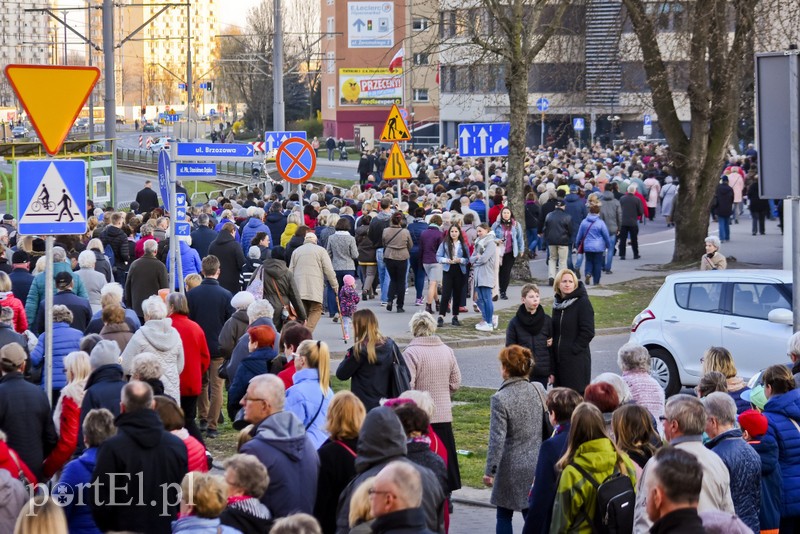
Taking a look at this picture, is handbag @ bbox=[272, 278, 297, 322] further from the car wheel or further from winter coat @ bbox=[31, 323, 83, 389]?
the car wheel

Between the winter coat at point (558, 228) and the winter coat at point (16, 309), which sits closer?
the winter coat at point (16, 309)

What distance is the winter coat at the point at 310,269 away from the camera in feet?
54.9

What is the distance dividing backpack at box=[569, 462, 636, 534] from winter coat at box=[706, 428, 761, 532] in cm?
75

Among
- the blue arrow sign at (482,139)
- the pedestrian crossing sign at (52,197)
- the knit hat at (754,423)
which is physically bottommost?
the knit hat at (754,423)

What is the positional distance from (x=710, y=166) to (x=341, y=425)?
2066cm

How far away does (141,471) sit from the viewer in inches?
269

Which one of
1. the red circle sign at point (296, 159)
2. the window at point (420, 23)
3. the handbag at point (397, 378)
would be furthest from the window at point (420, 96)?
the handbag at point (397, 378)

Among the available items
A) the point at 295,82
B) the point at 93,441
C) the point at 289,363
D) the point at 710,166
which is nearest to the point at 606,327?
the point at 710,166

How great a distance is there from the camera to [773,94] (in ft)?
29.2

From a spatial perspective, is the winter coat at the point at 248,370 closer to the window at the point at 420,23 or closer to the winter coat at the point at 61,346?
the winter coat at the point at 61,346

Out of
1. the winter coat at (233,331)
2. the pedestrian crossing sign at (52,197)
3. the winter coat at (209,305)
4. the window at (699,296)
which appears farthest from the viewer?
the window at (699,296)

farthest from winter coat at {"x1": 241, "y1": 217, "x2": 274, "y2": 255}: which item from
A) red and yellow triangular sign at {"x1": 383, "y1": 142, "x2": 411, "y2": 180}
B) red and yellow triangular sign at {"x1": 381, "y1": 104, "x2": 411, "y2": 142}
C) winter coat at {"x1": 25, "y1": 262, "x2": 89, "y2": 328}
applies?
winter coat at {"x1": 25, "y1": 262, "x2": 89, "y2": 328}

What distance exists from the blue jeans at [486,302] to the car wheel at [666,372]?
4.81m

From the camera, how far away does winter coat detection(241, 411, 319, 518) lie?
6.75 meters
